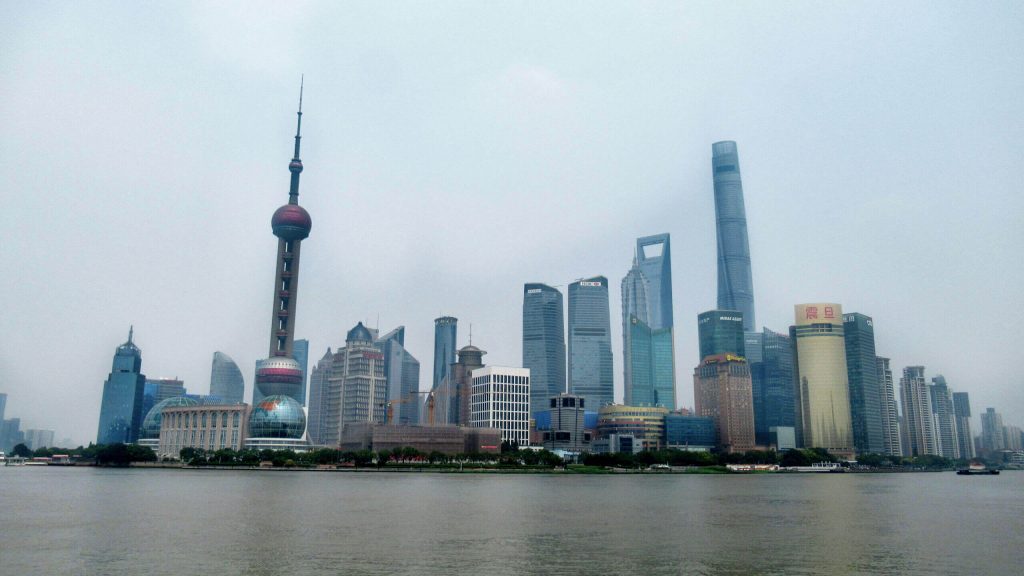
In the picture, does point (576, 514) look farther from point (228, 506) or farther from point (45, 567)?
point (45, 567)

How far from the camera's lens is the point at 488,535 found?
72500 mm

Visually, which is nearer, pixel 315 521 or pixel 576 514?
pixel 315 521

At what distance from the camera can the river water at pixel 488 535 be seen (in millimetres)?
56000

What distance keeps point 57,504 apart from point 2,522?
2504 cm

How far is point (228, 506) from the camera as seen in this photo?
101375 millimetres

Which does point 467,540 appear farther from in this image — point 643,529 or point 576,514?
point 576,514

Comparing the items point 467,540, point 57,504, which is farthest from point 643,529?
point 57,504

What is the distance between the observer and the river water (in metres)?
56.0

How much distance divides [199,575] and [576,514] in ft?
173

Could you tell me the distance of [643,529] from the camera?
7819 centimetres

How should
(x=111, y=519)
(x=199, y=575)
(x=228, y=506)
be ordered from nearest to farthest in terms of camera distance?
(x=199, y=575), (x=111, y=519), (x=228, y=506)

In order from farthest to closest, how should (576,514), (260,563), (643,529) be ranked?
(576,514) → (643,529) → (260,563)

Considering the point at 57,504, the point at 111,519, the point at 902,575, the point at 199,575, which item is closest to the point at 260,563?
the point at 199,575

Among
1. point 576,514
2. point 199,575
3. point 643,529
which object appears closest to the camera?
point 199,575
